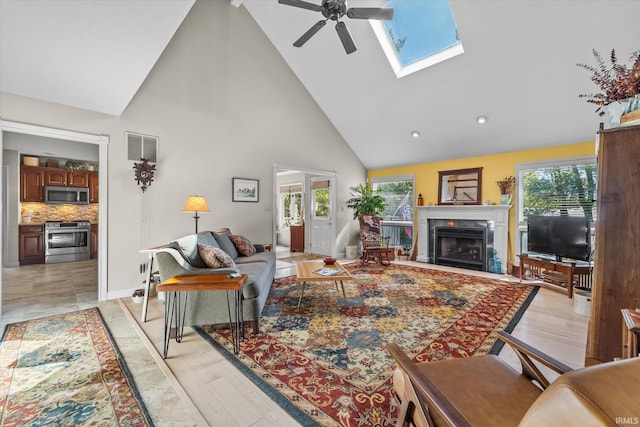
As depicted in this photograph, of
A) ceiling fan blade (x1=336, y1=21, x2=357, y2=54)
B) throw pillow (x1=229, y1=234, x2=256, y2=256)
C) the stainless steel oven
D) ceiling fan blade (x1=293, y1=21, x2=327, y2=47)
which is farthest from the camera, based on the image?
the stainless steel oven

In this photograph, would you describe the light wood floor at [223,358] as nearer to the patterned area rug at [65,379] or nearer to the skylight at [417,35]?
the patterned area rug at [65,379]

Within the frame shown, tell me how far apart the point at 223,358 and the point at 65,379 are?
1.02 metres

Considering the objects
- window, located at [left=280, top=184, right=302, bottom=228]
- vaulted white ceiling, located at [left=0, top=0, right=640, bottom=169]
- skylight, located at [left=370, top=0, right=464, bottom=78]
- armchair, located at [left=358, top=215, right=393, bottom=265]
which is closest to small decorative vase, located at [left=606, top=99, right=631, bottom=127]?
vaulted white ceiling, located at [left=0, top=0, right=640, bottom=169]

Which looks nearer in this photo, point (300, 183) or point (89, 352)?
point (89, 352)

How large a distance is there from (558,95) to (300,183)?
6.13 metres

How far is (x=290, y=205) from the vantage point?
891 cm

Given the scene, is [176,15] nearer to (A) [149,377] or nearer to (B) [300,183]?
(A) [149,377]

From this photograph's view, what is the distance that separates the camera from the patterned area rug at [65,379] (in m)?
1.47

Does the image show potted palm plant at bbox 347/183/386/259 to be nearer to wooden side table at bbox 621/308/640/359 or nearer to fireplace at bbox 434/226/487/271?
fireplace at bbox 434/226/487/271

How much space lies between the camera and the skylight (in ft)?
12.4

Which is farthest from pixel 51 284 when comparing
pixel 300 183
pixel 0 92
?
pixel 300 183

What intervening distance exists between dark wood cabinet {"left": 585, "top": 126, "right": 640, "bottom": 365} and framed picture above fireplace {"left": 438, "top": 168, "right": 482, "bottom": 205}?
4.08 metres

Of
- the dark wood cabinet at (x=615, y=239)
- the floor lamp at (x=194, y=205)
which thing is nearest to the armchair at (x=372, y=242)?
the floor lamp at (x=194, y=205)

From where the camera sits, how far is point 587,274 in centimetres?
359
